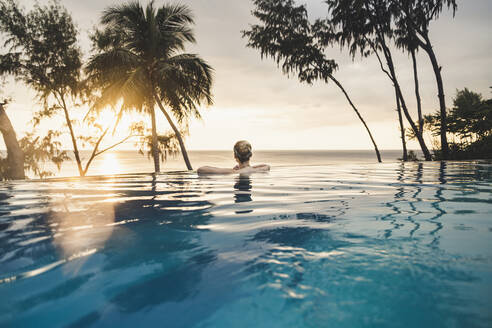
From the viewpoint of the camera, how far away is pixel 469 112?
1441 cm

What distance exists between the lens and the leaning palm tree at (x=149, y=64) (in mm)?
13766

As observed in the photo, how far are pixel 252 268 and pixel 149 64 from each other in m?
15.3

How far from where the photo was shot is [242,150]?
7.38 meters

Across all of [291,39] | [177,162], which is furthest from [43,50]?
[177,162]

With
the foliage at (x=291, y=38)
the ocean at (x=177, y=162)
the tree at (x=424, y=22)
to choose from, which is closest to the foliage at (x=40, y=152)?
the ocean at (x=177, y=162)

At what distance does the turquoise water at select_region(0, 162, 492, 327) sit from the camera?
3.97ft

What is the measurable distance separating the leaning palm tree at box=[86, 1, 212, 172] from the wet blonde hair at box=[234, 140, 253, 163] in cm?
854

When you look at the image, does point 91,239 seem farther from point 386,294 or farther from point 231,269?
point 386,294

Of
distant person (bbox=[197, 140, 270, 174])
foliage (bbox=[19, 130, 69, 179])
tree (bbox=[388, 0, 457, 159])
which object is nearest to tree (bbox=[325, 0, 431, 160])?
tree (bbox=[388, 0, 457, 159])

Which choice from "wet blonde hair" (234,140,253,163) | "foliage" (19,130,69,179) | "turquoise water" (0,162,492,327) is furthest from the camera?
"foliage" (19,130,69,179)

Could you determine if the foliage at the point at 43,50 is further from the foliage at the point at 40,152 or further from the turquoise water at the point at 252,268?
the turquoise water at the point at 252,268

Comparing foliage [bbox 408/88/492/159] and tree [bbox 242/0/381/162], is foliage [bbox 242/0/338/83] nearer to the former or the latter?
tree [bbox 242/0/381/162]

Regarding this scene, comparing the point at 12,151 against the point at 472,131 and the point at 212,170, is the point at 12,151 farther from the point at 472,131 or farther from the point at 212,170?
the point at 472,131

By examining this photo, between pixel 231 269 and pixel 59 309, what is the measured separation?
34.6 inches
